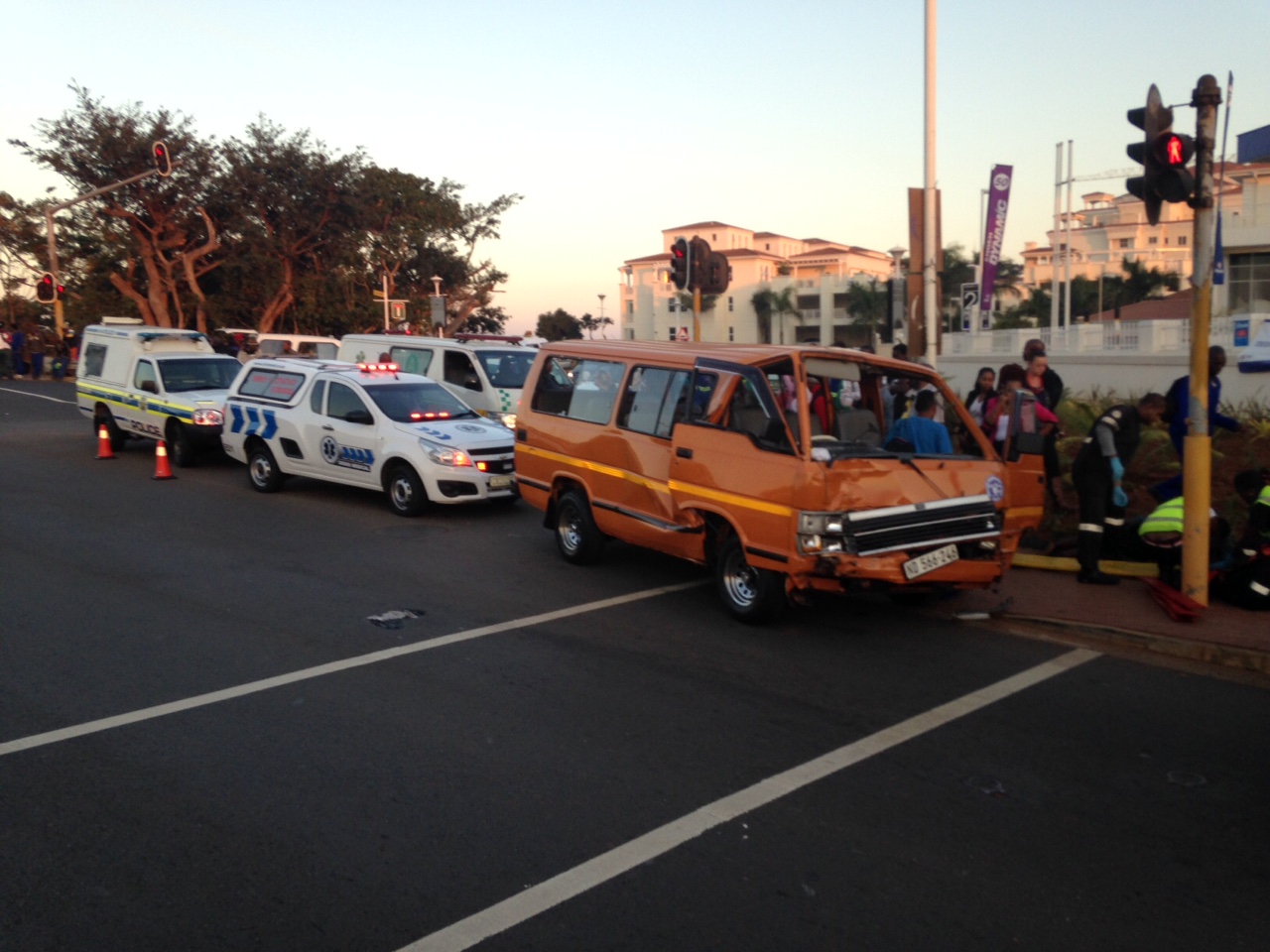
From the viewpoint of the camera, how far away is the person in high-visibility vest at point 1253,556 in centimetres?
772

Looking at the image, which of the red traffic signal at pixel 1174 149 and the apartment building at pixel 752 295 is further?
the apartment building at pixel 752 295

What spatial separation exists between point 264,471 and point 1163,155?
37.8ft

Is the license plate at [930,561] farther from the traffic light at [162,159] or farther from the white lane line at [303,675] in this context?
the traffic light at [162,159]

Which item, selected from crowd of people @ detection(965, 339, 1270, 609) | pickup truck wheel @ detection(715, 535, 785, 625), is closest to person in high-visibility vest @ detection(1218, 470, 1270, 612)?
crowd of people @ detection(965, 339, 1270, 609)

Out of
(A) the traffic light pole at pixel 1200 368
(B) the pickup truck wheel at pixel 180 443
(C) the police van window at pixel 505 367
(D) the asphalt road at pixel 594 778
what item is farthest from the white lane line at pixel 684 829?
(B) the pickup truck wheel at pixel 180 443

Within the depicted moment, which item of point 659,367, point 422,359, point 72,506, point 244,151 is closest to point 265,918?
point 659,367

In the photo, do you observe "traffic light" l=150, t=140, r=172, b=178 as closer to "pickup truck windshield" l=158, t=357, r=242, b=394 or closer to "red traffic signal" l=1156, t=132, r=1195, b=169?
"pickup truck windshield" l=158, t=357, r=242, b=394

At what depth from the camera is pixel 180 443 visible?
1669cm

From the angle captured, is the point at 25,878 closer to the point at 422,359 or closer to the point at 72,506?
the point at 72,506

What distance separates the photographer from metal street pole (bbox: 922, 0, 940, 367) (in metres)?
12.5

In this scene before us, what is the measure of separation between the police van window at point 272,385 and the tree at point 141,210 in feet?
103

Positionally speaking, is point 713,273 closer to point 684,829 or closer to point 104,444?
point 684,829

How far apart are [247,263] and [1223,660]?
45361mm

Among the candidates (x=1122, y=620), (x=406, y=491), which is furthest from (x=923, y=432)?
(x=406, y=491)
